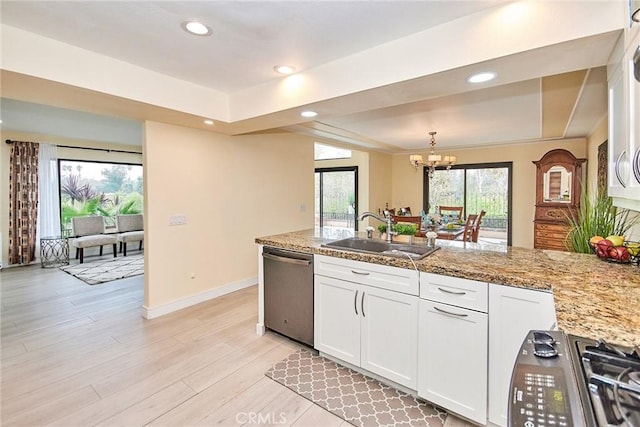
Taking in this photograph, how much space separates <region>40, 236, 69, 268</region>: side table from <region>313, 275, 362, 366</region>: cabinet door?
233 inches

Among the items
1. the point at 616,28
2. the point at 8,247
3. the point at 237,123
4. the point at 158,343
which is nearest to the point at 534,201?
the point at 616,28

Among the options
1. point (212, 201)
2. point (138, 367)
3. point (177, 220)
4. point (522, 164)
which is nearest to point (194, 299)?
point (177, 220)

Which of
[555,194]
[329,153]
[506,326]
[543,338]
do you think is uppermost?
[329,153]

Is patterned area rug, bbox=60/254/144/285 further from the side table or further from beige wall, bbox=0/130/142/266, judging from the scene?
beige wall, bbox=0/130/142/266

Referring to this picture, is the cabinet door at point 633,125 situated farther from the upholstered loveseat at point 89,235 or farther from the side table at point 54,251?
the side table at point 54,251

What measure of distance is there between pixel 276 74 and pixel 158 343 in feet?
8.92

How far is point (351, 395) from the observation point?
2.13 m

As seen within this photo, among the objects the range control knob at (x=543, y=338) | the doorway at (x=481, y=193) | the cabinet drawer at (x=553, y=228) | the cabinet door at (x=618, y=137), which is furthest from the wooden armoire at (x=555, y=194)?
the range control knob at (x=543, y=338)

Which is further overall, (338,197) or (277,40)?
(338,197)

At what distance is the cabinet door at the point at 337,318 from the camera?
2.31m

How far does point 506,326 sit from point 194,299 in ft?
11.3

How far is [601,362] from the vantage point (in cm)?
89

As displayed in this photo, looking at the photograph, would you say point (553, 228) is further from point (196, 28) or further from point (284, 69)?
point (196, 28)

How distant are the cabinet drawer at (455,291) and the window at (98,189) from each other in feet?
24.2
